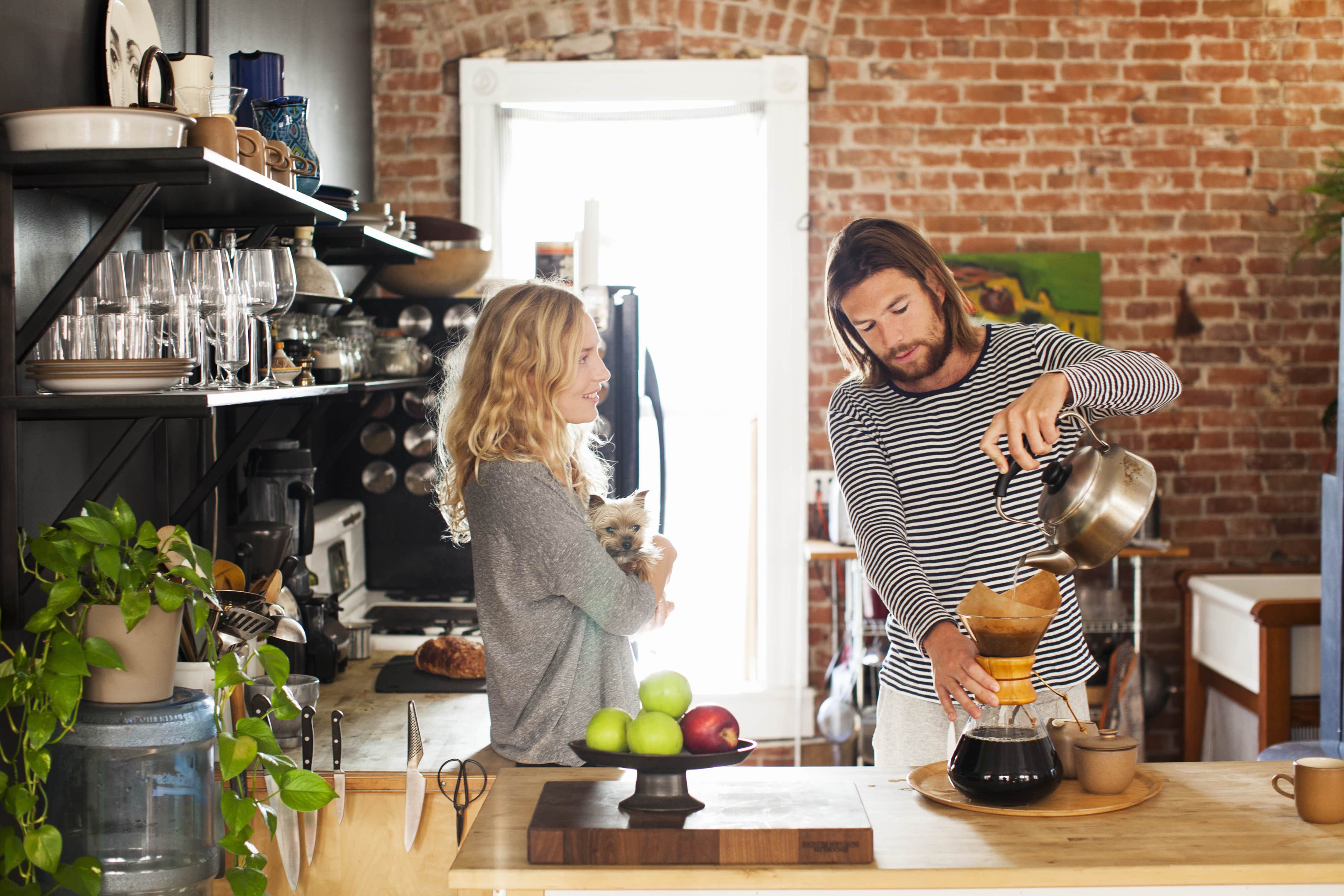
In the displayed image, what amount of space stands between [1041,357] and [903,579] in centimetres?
48

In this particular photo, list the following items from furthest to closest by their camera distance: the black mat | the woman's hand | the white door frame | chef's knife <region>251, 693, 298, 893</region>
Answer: the white door frame, the black mat, the woman's hand, chef's knife <region>251, 693, 298, 893</region>

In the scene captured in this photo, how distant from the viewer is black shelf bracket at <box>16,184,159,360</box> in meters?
1.57

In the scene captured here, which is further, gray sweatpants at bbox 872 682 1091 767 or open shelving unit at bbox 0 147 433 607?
gray sweatpants at bbox 872 682 1091 767

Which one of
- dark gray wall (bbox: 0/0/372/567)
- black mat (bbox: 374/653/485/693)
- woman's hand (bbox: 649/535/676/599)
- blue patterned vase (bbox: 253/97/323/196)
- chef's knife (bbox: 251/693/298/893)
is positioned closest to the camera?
dark gray wall (bbox: 0/0/372/567)

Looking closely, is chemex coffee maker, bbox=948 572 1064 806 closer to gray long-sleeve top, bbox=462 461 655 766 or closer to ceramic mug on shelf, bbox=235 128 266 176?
gray long-sleeve top, bbox=462 461 655 766

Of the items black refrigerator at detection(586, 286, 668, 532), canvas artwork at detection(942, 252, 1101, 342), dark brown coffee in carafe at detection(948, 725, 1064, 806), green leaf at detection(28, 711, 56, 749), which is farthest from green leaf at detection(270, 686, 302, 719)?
canvas artwork at detection(942, 252, 1101, 342)

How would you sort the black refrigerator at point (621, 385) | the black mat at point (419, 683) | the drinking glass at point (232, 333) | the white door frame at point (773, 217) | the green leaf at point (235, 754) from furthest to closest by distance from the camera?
1. the white door frame at point (773, 217)
2. the black refrigerator at point (621, 385)
3. the black mat at point (419, 683)
4. the drinking glass at point (232, 333)
5. the green leaf at point (235, 754)

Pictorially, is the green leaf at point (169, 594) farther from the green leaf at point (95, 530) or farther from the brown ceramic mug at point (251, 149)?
the brown ceramic mug at point (251, 149)

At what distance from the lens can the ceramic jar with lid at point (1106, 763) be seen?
1.42 meters

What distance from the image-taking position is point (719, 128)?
420 centimetres

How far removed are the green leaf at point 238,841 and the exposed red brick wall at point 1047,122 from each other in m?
2.94

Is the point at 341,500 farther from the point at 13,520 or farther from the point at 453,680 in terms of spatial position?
the point at 13,520

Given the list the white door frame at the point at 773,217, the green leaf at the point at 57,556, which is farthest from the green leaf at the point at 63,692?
the white door frame at the point at 773,217

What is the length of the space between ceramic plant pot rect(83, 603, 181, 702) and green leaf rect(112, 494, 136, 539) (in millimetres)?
107
